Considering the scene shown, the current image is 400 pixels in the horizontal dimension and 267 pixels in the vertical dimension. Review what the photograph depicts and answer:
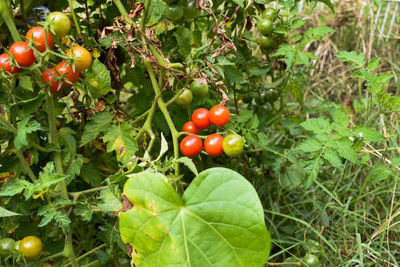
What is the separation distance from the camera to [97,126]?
116cm

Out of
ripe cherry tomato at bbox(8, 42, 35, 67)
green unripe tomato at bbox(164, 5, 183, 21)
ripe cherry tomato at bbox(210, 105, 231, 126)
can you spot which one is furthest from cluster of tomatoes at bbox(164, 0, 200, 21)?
ripe cherry tomato at bbox(8, 42, 35, 67)

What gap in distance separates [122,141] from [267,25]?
2.22 ft

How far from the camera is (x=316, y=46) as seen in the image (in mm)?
3070

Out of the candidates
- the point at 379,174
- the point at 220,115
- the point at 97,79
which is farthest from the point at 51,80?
the point at 379,174

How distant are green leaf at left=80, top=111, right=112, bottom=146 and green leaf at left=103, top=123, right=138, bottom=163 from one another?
0.02 metres

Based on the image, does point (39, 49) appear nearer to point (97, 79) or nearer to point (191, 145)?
point (97, 79)

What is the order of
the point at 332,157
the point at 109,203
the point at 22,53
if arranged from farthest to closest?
the point at 332,157
the point at 109,203
the point at 22,53

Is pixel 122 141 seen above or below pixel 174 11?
below

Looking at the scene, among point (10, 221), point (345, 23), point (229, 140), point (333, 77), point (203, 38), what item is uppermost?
point (203, 38)

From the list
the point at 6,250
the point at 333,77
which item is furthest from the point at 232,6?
the point at 333,77

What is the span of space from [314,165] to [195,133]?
0.41 metres

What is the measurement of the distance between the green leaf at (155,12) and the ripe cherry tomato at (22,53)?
1.25ft

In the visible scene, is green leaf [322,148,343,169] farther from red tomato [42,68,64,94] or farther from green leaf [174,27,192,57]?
red tomato [42,68,64,94]

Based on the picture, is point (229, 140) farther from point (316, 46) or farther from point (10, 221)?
point (316, 46)
